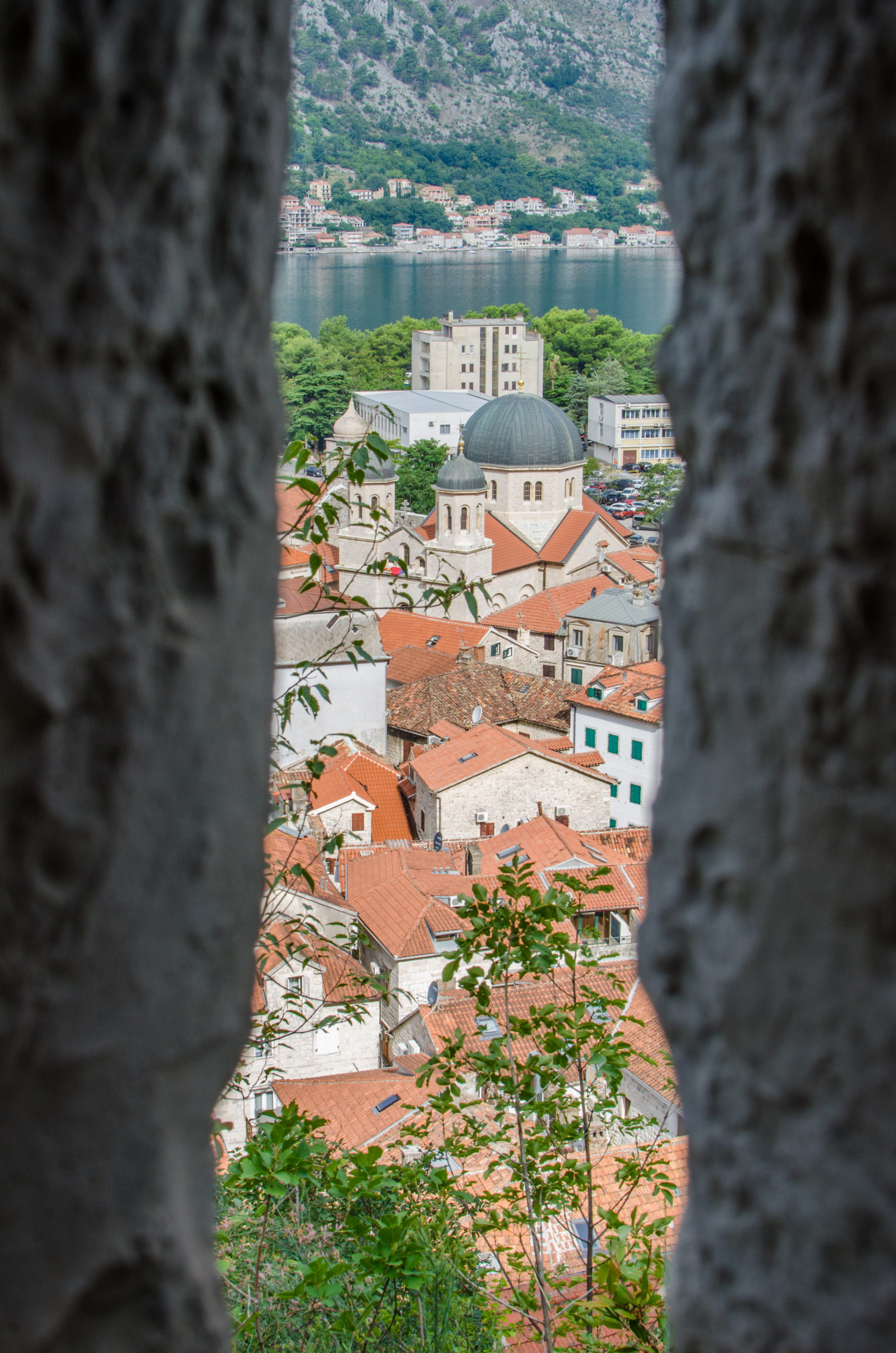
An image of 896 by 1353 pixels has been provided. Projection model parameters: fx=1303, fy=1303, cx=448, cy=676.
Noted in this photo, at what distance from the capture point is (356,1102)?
46.9 ft

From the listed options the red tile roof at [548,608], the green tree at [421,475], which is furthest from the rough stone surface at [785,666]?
the green tree at [421,475]

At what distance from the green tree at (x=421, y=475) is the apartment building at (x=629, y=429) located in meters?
18.9

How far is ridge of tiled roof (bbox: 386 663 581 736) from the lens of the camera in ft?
114

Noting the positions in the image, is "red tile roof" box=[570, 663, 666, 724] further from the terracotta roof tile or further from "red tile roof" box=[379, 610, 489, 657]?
"red tile roof" box=[379, 610, 489, 657]

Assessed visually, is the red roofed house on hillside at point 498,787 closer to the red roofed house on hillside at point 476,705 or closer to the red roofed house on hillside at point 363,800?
the red roofed house on hillside at point 363,800

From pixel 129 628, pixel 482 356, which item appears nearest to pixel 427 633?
pixel 129 628

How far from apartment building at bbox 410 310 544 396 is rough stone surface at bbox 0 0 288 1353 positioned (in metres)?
98.9

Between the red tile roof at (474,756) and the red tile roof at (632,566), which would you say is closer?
the red tile roof at (474,756)

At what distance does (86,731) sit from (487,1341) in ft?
19.3

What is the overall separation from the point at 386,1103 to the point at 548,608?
32.7 m

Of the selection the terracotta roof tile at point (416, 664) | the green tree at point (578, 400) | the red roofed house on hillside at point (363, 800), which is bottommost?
the red roofed house on hillside at point (363, 800)

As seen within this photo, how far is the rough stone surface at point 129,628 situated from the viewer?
3.31ft

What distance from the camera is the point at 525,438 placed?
184ft

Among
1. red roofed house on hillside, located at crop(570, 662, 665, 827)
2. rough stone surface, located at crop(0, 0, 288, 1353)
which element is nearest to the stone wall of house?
red roofed house on hillside, located at crop(570, 662, 665, 827)
